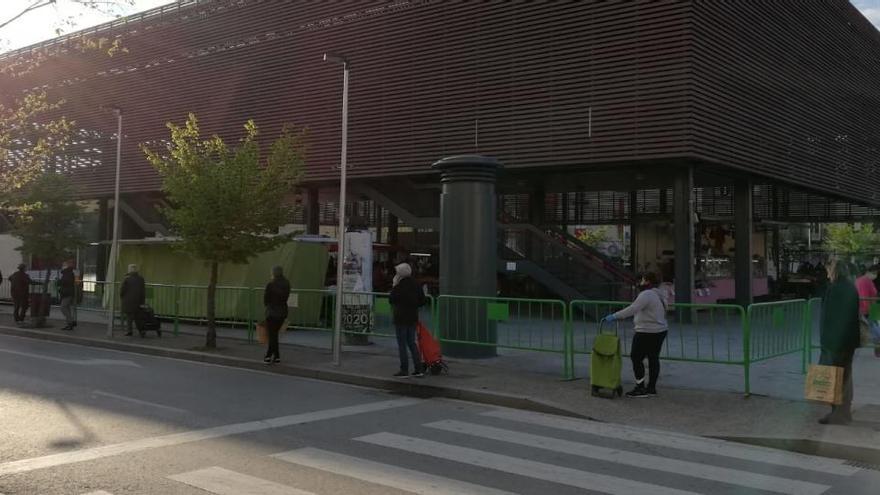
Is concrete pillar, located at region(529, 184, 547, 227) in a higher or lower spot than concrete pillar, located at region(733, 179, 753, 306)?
higher

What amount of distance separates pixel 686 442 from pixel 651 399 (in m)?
1.94

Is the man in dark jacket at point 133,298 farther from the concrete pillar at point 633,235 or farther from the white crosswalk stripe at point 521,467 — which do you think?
the concrete pillar at point 633,235

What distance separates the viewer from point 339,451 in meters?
6.55

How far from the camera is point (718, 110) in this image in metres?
20.3

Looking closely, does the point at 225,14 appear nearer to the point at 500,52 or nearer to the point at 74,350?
the point at 500,52

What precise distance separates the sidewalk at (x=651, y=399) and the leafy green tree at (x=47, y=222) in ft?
21.9

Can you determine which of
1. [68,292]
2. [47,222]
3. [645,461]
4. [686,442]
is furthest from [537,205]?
[645,461]

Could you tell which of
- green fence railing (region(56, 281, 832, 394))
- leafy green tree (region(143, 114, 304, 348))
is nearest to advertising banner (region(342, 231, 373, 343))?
green fence railing (region(56, 281, 832, 394))

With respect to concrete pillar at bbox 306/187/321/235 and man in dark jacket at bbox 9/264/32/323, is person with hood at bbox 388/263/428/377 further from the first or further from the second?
Result: concrete pillar at bbox 306/187/321/235

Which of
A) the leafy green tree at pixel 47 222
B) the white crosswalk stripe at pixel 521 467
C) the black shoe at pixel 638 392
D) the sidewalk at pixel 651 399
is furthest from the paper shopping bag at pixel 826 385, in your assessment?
the leafy green tree at pixel 47 222

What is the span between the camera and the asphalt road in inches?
218

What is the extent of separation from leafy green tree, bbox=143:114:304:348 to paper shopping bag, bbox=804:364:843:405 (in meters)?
10.3

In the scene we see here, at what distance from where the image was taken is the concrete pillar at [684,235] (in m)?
20.7

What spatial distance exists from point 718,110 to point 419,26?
9.94 metres
